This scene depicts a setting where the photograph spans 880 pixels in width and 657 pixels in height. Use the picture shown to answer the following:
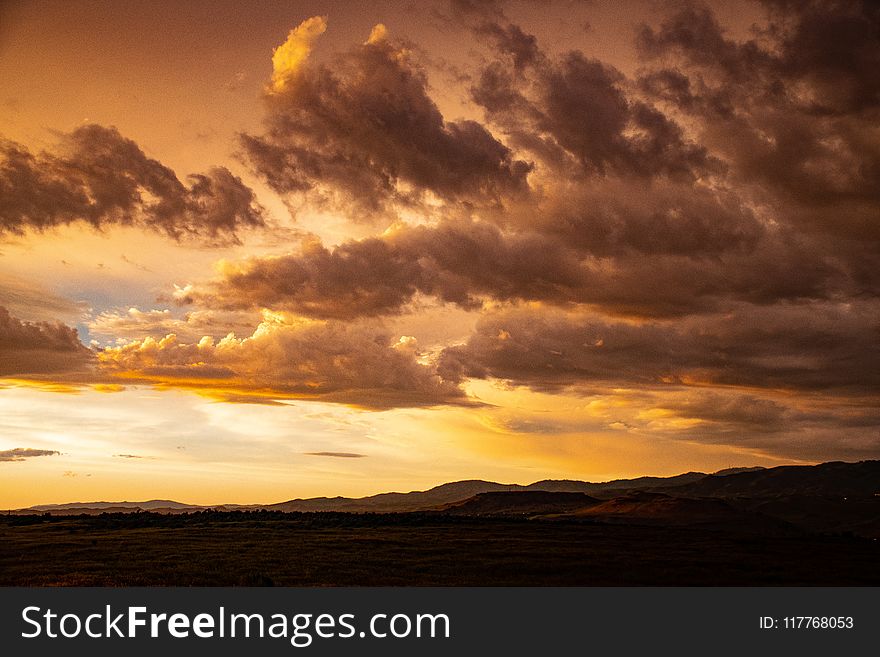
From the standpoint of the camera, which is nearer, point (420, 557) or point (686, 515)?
point (420, 557)

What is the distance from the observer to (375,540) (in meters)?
86.4

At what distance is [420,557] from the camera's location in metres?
69.1

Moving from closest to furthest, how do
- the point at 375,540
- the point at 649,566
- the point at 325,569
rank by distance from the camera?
the point at 325,569 → the point at 649,566 → the point at 375,540

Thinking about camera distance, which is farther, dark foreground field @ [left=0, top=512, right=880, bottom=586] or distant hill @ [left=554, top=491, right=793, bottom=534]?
distant hill @ [left=554, top=491, right=793, bottom=534]

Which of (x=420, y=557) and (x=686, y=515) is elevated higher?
(x=420, y=557)

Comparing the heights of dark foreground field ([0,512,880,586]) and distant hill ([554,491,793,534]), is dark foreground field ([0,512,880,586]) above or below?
above

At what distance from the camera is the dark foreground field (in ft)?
180

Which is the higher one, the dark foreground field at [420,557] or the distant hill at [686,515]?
the dark foreground field at [420,557]

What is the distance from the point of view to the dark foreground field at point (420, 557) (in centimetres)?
5497

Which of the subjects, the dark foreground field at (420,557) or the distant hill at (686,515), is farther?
the distant hill at (686,515)
